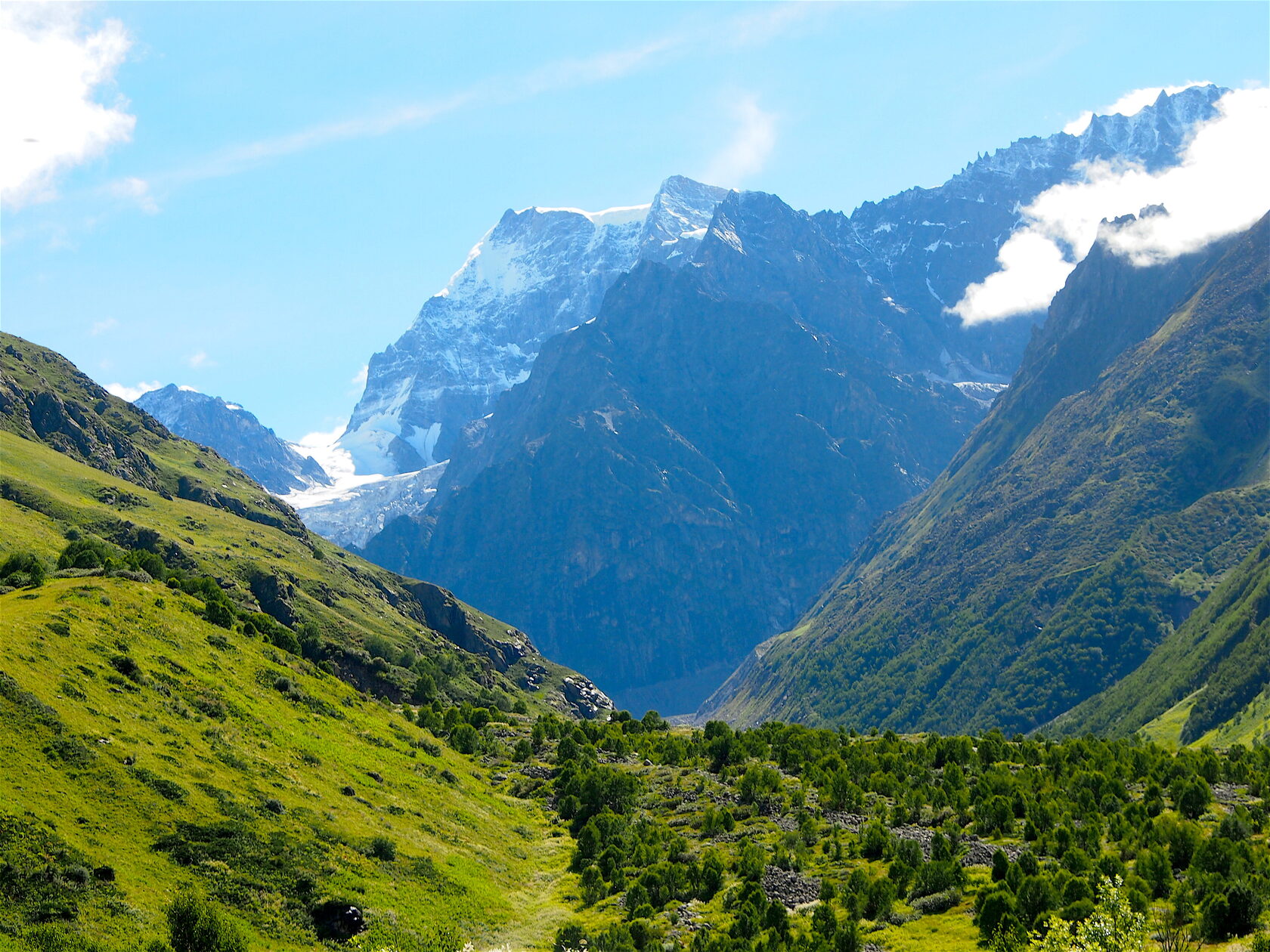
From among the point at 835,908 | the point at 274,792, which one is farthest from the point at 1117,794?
the point at 274,792

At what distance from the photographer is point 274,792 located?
285 feet

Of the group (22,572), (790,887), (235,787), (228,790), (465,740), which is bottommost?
(228,790)

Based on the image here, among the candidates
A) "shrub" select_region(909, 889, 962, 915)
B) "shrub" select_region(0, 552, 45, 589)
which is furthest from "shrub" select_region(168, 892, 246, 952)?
"shrub" select_region(0, 552, 45, 589)

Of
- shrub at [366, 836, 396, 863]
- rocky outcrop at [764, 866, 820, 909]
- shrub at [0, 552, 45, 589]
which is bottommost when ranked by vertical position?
shrub at [366, 836, 396, 863]

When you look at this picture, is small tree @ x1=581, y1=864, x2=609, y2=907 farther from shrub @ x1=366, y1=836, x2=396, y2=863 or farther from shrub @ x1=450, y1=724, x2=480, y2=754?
shrub @ x1=450, y1=724, x2=480, y2=754

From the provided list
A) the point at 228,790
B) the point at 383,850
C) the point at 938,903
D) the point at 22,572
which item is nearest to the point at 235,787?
the point at 228,790

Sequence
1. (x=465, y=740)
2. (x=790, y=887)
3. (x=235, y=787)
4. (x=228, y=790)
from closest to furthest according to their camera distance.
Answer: (x=228, y=790) < (x=235, y=787) < (x=790, y=887) < (x=465, y=740)

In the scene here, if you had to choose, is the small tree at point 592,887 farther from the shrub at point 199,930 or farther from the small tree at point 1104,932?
the small tree at point 1104,932

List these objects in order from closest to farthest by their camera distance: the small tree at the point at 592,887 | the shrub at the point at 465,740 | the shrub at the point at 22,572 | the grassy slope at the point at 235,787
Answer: the grassy slope at the point at 235,787
the small tree at the point at 592,887
the shrub at the point at 22,572
the shrub at the point at 465,740

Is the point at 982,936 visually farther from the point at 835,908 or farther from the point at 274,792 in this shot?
the point at 274,792

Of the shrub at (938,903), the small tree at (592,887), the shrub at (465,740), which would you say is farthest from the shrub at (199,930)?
the shrub at (465,740)

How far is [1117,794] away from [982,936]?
4412 centimetres

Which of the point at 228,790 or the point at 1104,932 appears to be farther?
the point at 228,790

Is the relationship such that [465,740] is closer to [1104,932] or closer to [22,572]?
[22,572]
